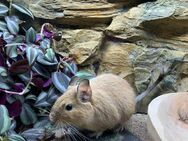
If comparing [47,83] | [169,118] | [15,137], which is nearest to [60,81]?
[47,83]

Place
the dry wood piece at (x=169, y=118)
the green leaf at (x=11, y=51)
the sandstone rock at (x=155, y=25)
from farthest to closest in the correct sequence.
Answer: the sandstone rock at (x=155, y=25)
the green leaf at (x=11, y=51)
the dry wood piece at (x=169, y=118)

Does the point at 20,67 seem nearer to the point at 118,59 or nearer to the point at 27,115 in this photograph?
the point at 27,115

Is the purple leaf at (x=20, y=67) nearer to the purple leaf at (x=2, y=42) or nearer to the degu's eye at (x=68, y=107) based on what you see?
the purple leaf at (x=2, y=42)

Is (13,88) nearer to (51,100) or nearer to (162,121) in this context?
(51,100)

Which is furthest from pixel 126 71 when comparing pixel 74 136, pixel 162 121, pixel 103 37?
pixel 162 121

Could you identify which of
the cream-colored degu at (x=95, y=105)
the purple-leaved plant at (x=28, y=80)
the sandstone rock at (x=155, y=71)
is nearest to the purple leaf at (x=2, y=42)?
the purple-leaved plant at (x=28, y=80)

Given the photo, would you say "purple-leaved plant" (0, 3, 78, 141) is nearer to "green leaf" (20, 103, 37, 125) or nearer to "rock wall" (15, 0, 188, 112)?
"green leaf" (20, 103, 37, 125)

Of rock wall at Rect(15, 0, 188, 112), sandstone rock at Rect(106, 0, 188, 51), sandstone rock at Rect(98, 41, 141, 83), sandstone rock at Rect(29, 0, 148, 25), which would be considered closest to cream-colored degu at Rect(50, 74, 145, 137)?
rock wall at Rect(15, 0, 188, 112)

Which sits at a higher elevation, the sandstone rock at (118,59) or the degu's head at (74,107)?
the degu's head at (74,107)
